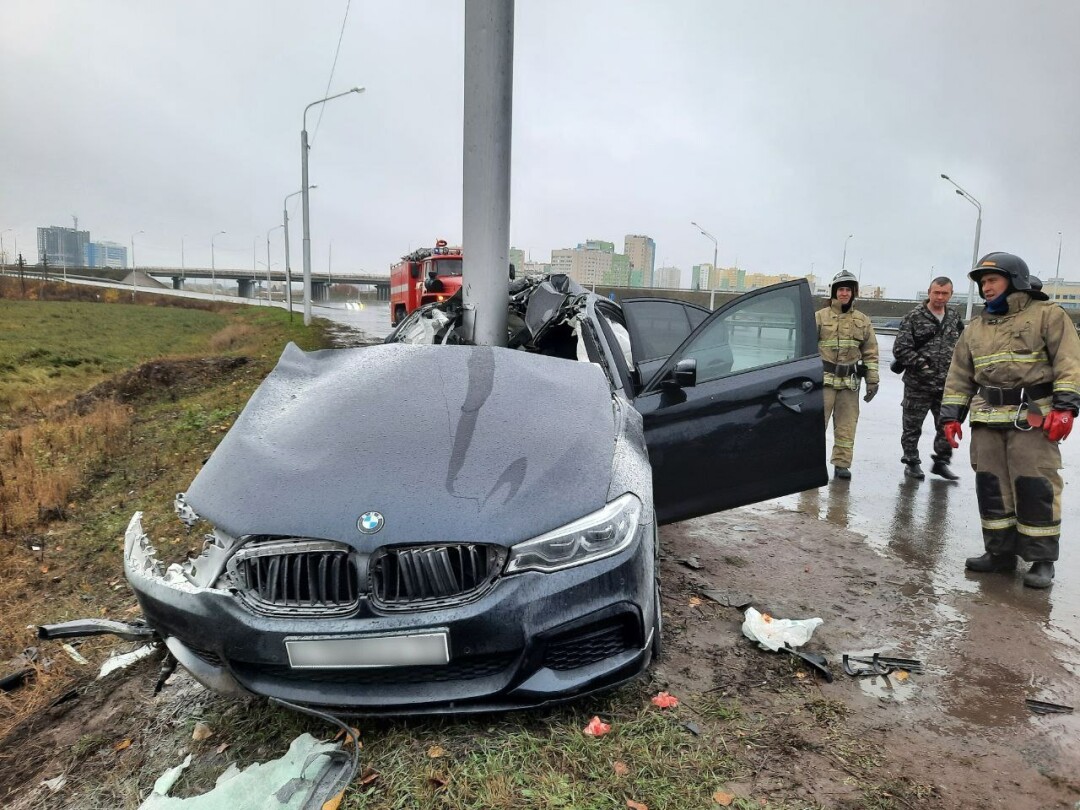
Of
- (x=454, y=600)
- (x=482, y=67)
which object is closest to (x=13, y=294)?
(x=482, y=67)

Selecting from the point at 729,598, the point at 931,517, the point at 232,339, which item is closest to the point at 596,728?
the point at 729,598

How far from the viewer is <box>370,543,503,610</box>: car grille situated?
197 centimetres

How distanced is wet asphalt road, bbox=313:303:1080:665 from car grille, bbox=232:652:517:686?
2694 mm

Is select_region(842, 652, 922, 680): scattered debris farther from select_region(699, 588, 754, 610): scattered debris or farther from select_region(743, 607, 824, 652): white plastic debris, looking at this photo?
select_region(699, 588, 754, 610): scattered debris

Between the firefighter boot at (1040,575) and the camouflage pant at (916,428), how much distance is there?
2352mm

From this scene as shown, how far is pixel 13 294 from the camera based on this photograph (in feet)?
167

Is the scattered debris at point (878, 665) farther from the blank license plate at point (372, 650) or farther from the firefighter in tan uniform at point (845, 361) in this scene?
the firefighter in tan uniform at point (845, 361)

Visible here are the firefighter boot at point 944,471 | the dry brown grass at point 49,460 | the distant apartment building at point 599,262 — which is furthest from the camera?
the distant apartment building at point 599,262

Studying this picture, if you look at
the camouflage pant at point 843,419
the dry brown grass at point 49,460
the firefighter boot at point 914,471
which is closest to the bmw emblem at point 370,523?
the dry brown grass at point 49,460

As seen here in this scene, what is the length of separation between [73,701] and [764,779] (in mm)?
2557

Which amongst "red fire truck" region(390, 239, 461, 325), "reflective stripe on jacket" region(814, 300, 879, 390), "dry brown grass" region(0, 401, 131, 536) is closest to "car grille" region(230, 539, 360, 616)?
"dry brown grass" region(0, 401, 131, 536)

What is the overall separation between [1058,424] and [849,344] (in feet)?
8.29

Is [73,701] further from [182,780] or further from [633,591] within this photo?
[633,591]

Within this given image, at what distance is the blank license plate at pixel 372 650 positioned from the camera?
75.8 inches
